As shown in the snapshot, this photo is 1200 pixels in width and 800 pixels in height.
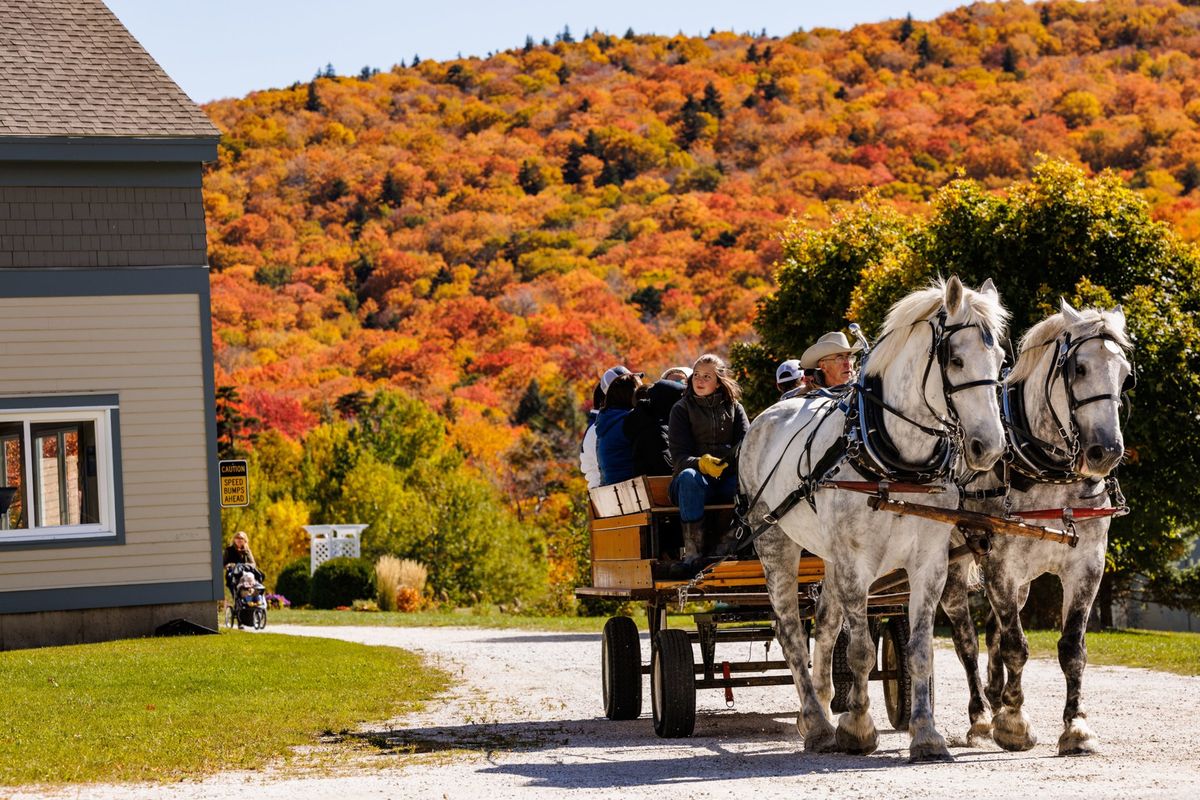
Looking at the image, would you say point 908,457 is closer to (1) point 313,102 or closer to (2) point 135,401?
(2) point 135,401

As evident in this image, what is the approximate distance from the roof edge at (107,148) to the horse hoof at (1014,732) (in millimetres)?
13583

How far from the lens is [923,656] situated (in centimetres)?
885

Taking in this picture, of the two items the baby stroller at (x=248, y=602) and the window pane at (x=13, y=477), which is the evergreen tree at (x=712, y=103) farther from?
the window pane at (x=13, y=477)

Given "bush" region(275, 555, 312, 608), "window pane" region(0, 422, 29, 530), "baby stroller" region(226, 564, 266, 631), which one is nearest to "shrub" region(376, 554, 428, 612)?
"bush" region(275, 555, 312, 608)

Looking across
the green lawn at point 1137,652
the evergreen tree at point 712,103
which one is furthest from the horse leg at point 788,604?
the evergreen tree at point 712,103

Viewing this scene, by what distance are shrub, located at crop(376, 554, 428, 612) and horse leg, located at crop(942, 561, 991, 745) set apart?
25192 mm

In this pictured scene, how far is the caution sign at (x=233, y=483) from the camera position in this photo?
20.4 meters

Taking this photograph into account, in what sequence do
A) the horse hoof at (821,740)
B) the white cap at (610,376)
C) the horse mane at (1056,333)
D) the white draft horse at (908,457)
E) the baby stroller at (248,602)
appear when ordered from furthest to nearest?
the baby stroller at (248,602) → the white cap at (610,376) → the horse hoof at (821,740) → the horse mane at (1056,333) → the white draft horse at (908,457)

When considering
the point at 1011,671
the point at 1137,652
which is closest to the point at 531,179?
the point at 1137,652

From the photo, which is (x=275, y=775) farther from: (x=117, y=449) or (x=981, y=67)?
(x=981, y=67)

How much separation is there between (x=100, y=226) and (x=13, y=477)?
3349 mm

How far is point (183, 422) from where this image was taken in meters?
20.1

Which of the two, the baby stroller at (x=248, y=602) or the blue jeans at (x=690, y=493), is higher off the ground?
the blue jeans at (x=690, y=493)

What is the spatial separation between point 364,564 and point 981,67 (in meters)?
72.4
